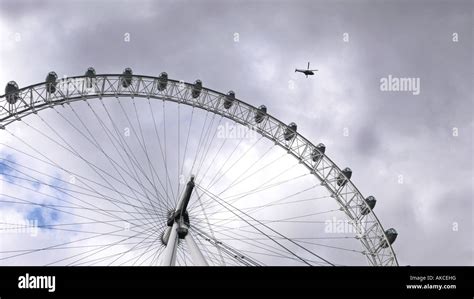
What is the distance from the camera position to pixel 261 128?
26.1 meters

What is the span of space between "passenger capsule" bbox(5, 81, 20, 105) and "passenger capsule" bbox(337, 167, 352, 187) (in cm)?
1831

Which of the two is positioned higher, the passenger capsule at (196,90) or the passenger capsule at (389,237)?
the passenger capsule at (196,90)

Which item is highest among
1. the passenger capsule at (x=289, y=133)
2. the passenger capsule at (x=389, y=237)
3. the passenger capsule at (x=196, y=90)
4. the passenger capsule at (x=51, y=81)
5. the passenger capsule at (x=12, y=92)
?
the passenger capsule at (x=196, y=90)

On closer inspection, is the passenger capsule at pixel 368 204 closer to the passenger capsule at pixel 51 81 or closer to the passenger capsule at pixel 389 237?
the passenger capsule at pixel 389 237

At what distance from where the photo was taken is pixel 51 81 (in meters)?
22.1

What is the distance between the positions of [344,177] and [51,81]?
1743cm

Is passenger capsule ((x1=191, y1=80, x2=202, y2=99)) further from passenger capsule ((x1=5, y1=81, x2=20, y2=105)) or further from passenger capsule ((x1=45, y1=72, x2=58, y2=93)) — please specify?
passenger capsule ((x1=5, y1=81, x2=20, y2=105))

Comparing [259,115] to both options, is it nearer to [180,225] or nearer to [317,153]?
[317,153]

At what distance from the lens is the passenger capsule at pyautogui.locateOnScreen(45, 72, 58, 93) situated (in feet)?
72.2

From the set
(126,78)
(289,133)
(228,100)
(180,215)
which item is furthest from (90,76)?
(289,133)

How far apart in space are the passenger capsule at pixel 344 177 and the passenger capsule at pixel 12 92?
18315mm

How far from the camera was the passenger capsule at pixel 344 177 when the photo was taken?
25797 millimetres

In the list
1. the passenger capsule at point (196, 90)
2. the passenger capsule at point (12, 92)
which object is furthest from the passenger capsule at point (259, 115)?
the passenger capsule at point (12, 92)
